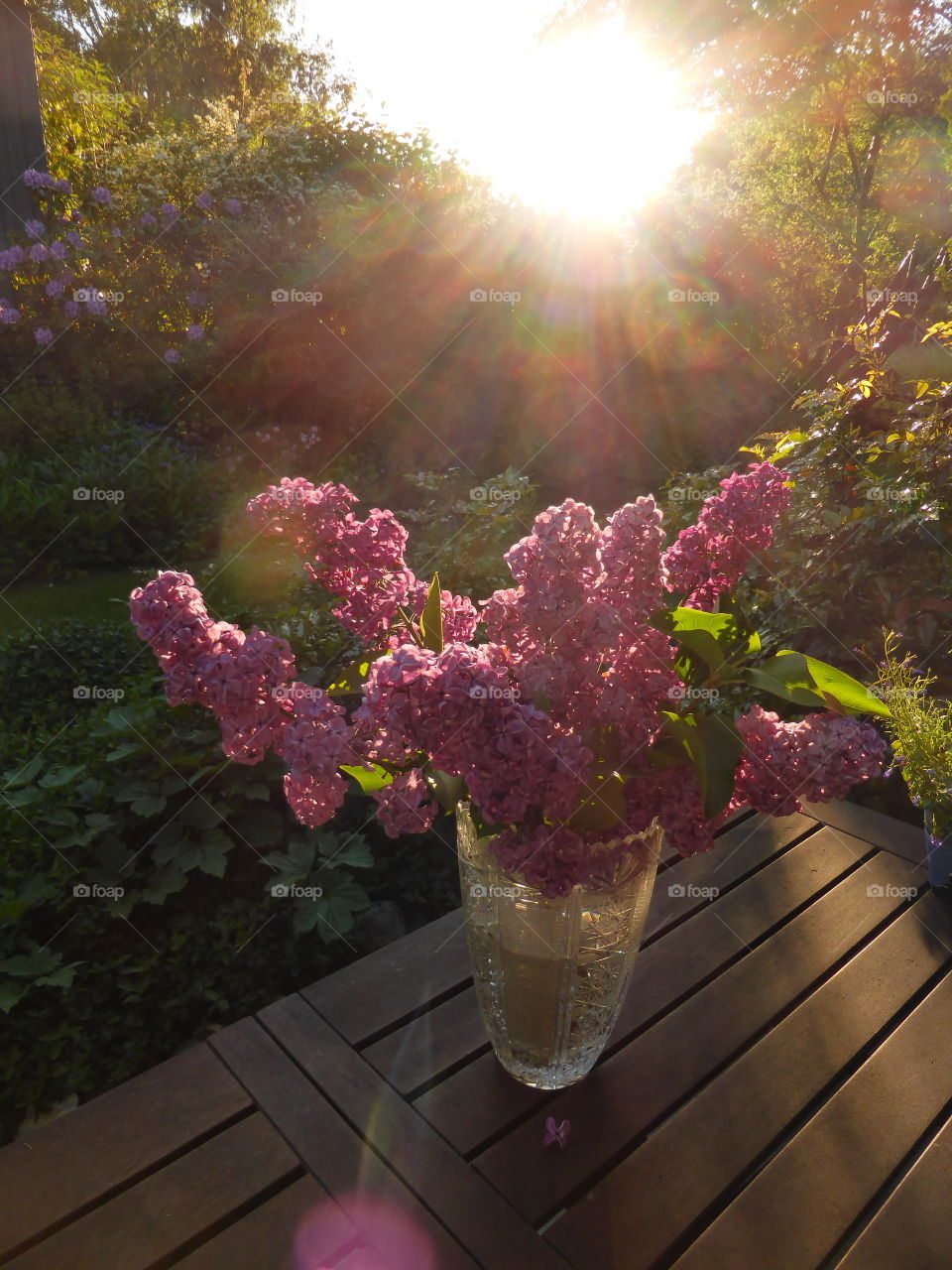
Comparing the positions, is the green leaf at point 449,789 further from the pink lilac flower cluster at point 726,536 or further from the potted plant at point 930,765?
the potted plant at point 930,765

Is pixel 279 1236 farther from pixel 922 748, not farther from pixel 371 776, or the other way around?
pixel 922 748

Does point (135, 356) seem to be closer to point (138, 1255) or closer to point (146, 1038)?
point (146, 1038)

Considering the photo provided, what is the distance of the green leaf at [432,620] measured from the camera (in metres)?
1.11

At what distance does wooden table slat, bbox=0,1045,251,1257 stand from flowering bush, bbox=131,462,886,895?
60cm

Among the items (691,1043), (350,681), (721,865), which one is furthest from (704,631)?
(721,865)

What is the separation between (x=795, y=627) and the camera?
3277 millimetres

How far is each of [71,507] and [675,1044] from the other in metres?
5.06

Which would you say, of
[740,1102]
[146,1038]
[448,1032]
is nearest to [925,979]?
[740,1102]

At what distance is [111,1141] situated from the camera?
3.95 feet

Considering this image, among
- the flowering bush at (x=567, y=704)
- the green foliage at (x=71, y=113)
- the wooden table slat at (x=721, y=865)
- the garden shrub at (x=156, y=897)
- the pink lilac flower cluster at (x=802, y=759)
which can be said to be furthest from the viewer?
the green foliage at (x=71, y=113)

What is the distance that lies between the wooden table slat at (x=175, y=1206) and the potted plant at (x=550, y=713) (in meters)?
0.42

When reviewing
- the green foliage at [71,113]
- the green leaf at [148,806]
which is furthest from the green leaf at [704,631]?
the green foliage at [71,113]

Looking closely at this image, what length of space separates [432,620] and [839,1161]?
3.29 ft

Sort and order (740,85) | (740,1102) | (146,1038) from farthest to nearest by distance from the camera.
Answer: (740,85), (146,1038), (740,1102)
